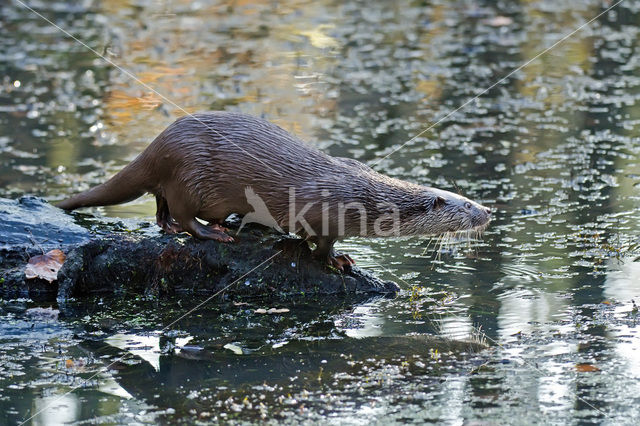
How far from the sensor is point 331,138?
30.9 feet

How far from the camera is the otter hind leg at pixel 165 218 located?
20.6 feet

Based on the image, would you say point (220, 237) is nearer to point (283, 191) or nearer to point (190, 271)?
point (190, 271)

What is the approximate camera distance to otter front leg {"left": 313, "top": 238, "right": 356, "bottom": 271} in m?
5.85

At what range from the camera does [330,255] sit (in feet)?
19.5

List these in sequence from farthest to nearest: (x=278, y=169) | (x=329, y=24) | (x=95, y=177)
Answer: (x=329, y=24) < (x=95, y=177) < (x=278, y=169)

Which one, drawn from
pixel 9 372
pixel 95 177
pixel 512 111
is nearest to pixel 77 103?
pixel 95 177

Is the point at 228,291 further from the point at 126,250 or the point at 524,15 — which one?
the point at 524,15

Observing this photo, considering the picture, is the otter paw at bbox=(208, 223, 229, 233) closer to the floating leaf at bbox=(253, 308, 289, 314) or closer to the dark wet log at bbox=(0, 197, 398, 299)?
the dark wet log at bbox=(0, 197, 398, 299)

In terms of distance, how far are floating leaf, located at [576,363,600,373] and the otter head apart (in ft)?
4.90

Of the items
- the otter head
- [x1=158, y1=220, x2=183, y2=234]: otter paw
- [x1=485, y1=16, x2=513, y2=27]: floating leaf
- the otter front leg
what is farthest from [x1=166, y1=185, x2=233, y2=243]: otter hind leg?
[x1=485, y1=16, x2=513, y2=27]: floating leaf

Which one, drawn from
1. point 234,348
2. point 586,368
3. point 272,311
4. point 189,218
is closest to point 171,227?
point 189,218

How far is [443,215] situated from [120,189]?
6.96 ft

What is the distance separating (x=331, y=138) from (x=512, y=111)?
2128 millimetres

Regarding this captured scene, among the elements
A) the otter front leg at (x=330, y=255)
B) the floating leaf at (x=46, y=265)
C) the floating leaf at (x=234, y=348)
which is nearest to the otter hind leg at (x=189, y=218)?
the otter front leg at (x=330, y=255)
